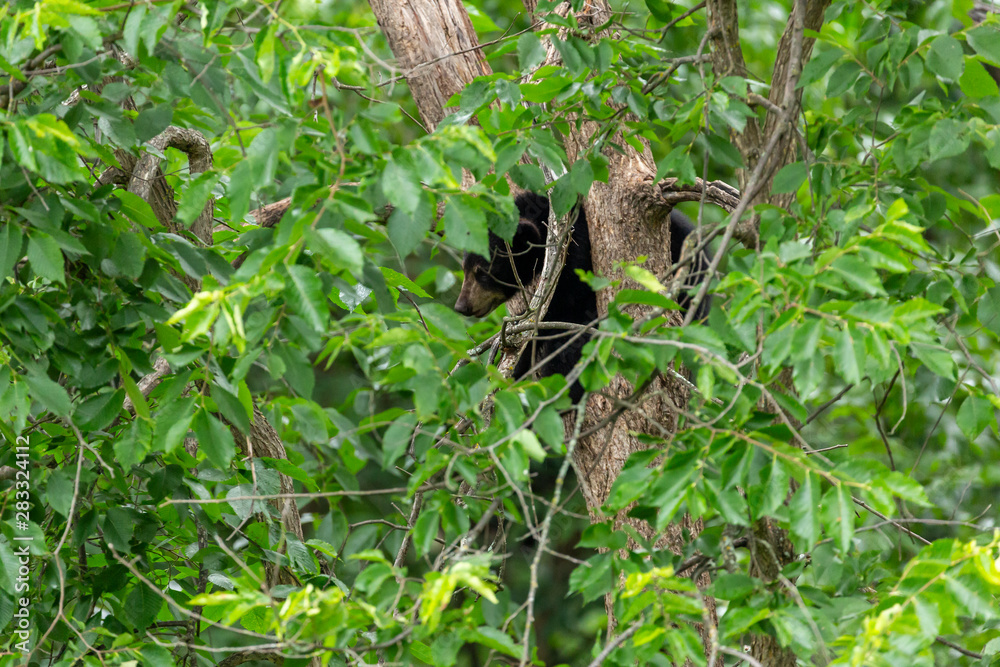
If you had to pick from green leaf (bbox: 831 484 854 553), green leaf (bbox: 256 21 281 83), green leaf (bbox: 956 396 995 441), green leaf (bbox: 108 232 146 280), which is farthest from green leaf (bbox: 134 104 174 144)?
green leaf (bbox: 956 396 995 441)

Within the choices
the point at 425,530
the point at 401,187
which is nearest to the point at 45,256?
the point at 401,187

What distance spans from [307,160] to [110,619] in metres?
1.17

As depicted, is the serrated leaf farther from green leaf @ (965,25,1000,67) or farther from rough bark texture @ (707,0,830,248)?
green leaf @ (965,25,1000,67)

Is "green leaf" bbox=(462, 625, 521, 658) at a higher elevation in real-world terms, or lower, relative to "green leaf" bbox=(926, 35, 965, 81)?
lower

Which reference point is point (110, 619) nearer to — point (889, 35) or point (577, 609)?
point (889, 35)

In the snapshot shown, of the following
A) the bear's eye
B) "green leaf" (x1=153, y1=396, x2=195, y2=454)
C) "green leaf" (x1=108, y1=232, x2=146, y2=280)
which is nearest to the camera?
"green leaf" (x1=153, y1=396, x2=195, y2=454)

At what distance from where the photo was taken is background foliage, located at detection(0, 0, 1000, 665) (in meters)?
1.37

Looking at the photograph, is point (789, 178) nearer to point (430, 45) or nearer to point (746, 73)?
point (746, 73)

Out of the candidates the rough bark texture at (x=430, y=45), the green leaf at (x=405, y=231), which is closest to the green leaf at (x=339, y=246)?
the green leaf at (x=405, y=231)

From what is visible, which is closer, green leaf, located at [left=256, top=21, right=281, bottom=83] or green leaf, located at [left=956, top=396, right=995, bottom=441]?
green leaf, located at [left=256, top=21, right=281, bottom=83]

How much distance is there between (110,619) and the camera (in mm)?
2004

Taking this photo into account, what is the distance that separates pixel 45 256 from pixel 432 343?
791 millimetres

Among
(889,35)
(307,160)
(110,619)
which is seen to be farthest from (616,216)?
(110,619)

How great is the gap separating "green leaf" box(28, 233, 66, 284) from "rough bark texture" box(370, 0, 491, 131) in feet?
5.25
